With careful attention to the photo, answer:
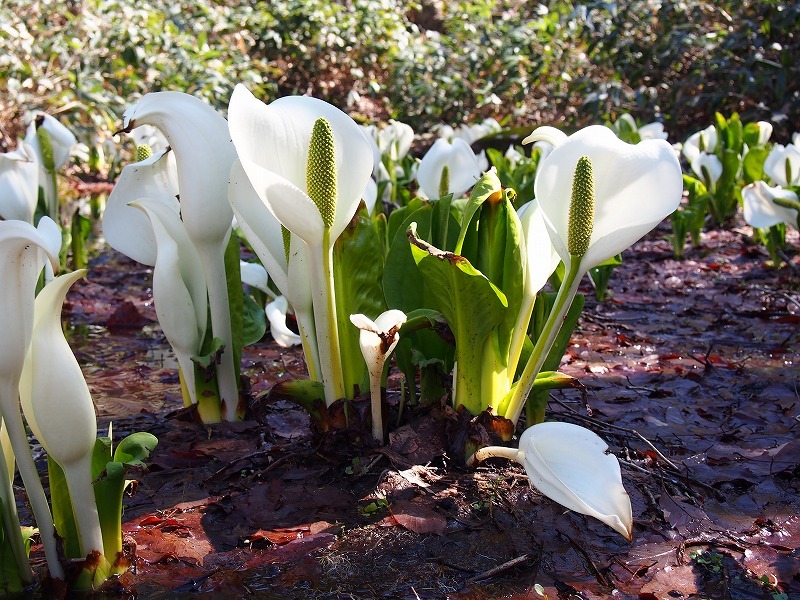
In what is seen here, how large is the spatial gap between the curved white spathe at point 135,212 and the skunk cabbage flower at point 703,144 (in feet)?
11.1

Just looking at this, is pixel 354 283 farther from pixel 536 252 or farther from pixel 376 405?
pixel 536 252

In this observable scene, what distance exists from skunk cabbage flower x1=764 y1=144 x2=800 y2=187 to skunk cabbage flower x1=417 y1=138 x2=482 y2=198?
1.41 m

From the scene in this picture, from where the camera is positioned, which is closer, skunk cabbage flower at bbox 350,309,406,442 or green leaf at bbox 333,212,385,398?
skunk cabbage flower at bbox 350,309,406,442

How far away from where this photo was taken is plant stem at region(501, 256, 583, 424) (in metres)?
1.40

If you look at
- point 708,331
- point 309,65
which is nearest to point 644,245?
point 708,331

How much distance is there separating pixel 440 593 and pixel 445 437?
0.42m

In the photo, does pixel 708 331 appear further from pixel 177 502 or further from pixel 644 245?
pixel 177 502

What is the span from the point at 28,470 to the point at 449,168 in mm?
1914

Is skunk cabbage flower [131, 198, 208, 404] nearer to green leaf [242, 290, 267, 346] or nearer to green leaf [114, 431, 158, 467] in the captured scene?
green leaf [242, 290, 267, 346]

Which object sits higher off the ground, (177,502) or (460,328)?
(460,328)

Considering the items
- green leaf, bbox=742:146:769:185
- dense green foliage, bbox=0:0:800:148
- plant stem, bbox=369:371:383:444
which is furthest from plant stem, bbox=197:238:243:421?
dense green foliage, bbox=0:0:800:148

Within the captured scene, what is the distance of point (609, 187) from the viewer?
1355 mm

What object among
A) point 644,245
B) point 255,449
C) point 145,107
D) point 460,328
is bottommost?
point 644,245

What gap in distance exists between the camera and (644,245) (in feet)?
14.2
